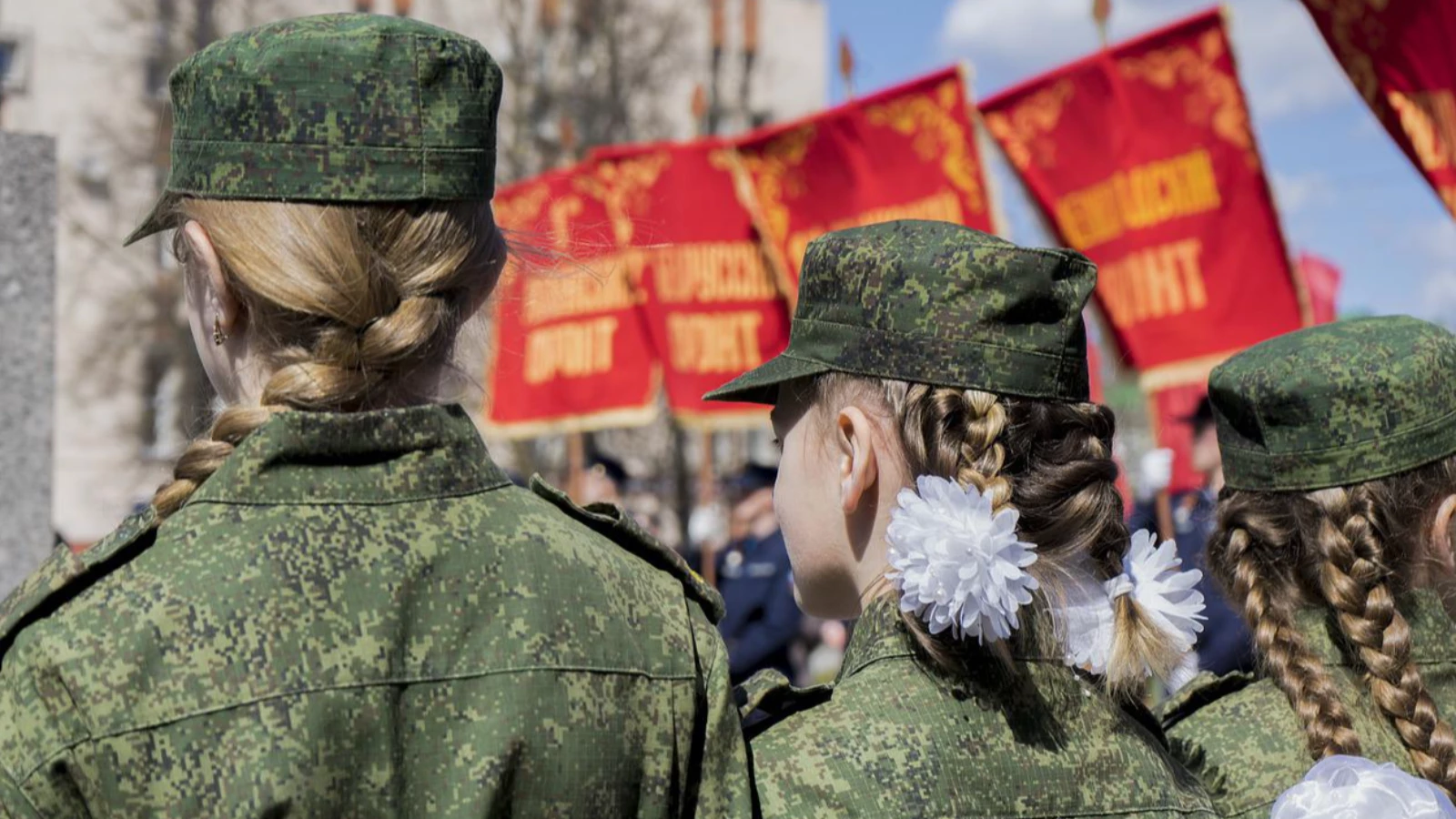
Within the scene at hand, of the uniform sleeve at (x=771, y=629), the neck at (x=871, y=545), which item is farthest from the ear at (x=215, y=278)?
the uniform sleeve at (x=771, y=629)

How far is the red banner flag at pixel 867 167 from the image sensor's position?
750 cm

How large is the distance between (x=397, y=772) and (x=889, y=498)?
668 millimetres

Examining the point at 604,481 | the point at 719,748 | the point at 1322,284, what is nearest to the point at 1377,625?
the point at 719,748

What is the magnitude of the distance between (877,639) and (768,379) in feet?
1.08

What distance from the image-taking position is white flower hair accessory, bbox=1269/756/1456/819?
68.0 inches

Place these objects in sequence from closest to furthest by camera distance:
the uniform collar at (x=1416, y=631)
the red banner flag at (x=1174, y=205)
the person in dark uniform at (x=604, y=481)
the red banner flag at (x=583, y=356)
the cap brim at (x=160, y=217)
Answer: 1. the cap brim at (x=160, y=217)
2. the uniform collar at (x=1416, y=631)
3. the red banner flag at (x=1174, y=205)
4. the red banner flag at (x=583, y=356)
5. the person in dark uniform at (x=604, y=481)

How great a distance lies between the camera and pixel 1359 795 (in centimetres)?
174

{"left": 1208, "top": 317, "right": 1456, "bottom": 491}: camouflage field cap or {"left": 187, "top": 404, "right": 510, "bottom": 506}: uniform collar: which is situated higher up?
{"left": 187, "top": 404, "right": 510, "bottom": 506}: uniform collar

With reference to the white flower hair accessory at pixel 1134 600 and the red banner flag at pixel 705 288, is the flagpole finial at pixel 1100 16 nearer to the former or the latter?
the red banner flag at pixel 705 288

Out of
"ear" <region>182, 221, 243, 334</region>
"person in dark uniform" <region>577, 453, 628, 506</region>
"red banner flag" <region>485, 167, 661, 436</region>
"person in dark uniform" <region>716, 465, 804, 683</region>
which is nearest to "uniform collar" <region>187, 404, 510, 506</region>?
"ear" <region>182, 221, 243, 334</region>

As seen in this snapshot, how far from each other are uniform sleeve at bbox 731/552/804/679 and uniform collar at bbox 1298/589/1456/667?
233 inches

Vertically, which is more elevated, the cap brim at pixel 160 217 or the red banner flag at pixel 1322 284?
the cap brim at pixel 160 217

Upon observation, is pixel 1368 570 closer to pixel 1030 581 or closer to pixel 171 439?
pixel 1030 581

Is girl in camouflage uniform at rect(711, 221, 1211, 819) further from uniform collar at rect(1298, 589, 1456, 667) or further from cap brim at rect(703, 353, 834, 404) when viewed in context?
uniform collar at rect(1298, 589, 1456, 667)
